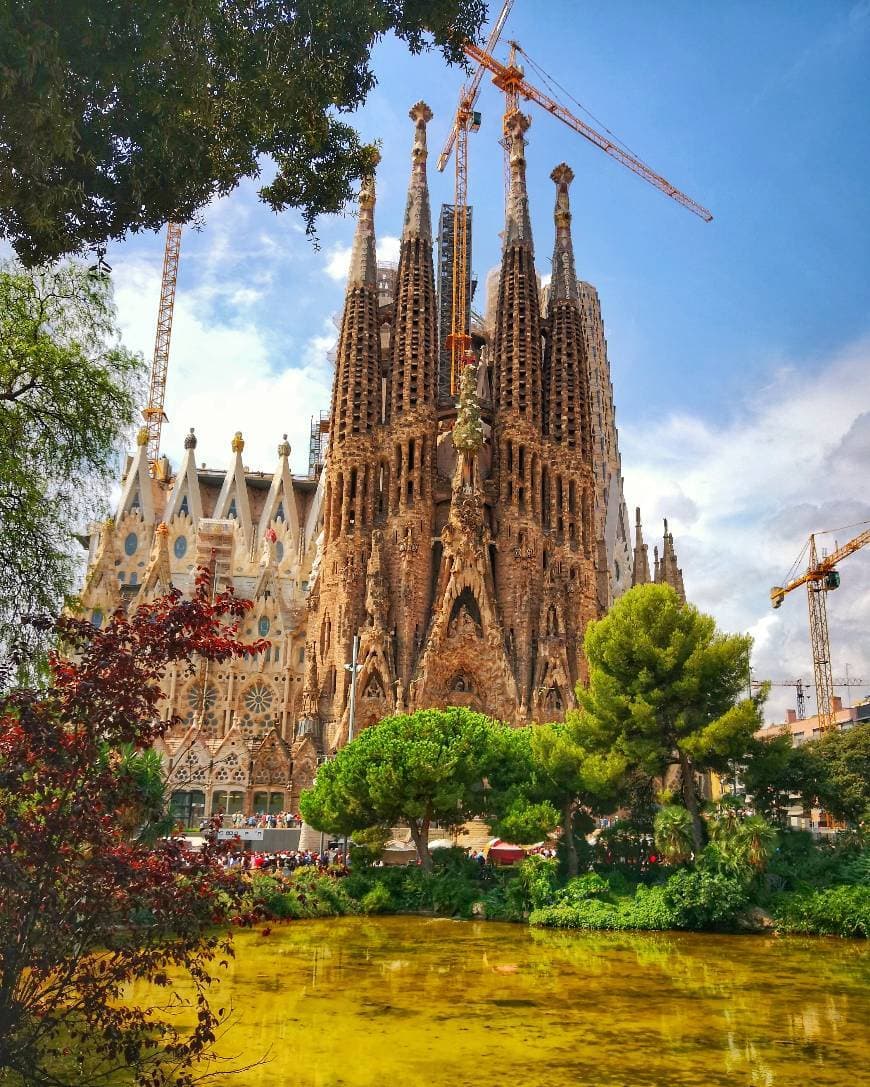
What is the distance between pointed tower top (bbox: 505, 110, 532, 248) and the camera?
50.6 meters

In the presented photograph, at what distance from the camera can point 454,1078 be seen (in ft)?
33.7

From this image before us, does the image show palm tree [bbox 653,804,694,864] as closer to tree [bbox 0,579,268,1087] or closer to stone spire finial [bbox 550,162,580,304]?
tree [bbox 0,579,268,1087]

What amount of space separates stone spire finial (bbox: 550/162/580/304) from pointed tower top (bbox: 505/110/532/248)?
2.06 metres

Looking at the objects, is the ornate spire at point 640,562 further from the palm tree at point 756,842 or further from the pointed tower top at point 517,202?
the palm tree at point 756,842

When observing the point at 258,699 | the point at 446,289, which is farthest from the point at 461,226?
the point at 258,699

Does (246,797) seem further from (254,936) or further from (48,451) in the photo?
(48,451)

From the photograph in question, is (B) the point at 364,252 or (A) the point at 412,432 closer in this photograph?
(A) the point at 412,432

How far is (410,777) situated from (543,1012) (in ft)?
39.5

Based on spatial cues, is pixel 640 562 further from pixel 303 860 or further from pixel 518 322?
pixel 303 860

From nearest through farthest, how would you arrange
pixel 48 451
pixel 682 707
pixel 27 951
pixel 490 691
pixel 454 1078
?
1. pixel 27 951
2. pixel 454 1078
3. pixel 48 451
4. pixel 682 707
5. pixel 490 691

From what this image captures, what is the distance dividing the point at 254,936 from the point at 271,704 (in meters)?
31.7

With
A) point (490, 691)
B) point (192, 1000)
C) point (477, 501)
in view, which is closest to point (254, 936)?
point (192, 1000)

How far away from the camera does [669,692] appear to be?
84.0 ft

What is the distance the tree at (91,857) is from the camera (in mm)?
6836
